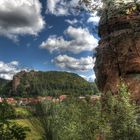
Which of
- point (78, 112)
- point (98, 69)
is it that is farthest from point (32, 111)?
point (98, 69)

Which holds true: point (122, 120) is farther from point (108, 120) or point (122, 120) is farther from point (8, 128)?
point (8, 128)

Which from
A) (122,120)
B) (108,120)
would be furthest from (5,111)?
(108,120)

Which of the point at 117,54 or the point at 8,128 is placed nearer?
the point at 8,128

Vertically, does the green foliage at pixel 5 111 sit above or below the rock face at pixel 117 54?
below

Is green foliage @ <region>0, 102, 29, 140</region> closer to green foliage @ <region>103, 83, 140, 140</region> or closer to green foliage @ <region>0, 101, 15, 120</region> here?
green foliage @ <region>0, 101, 15, 120</region>

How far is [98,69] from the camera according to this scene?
58.2 m

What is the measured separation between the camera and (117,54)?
5569 cm

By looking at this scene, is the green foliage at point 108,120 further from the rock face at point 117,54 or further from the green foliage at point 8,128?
the green foliage at point 8,128

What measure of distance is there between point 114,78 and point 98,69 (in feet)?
11.2

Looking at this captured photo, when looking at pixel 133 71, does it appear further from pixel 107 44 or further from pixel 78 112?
pixel 78 112

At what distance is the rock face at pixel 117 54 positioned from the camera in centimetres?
5378

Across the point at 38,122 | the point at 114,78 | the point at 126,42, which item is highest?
the point at 126,42

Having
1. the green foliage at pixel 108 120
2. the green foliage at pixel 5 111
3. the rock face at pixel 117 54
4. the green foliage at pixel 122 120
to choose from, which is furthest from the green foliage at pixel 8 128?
the rock face at pixel 117 54

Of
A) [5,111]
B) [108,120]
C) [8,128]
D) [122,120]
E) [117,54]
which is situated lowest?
[8,128]
